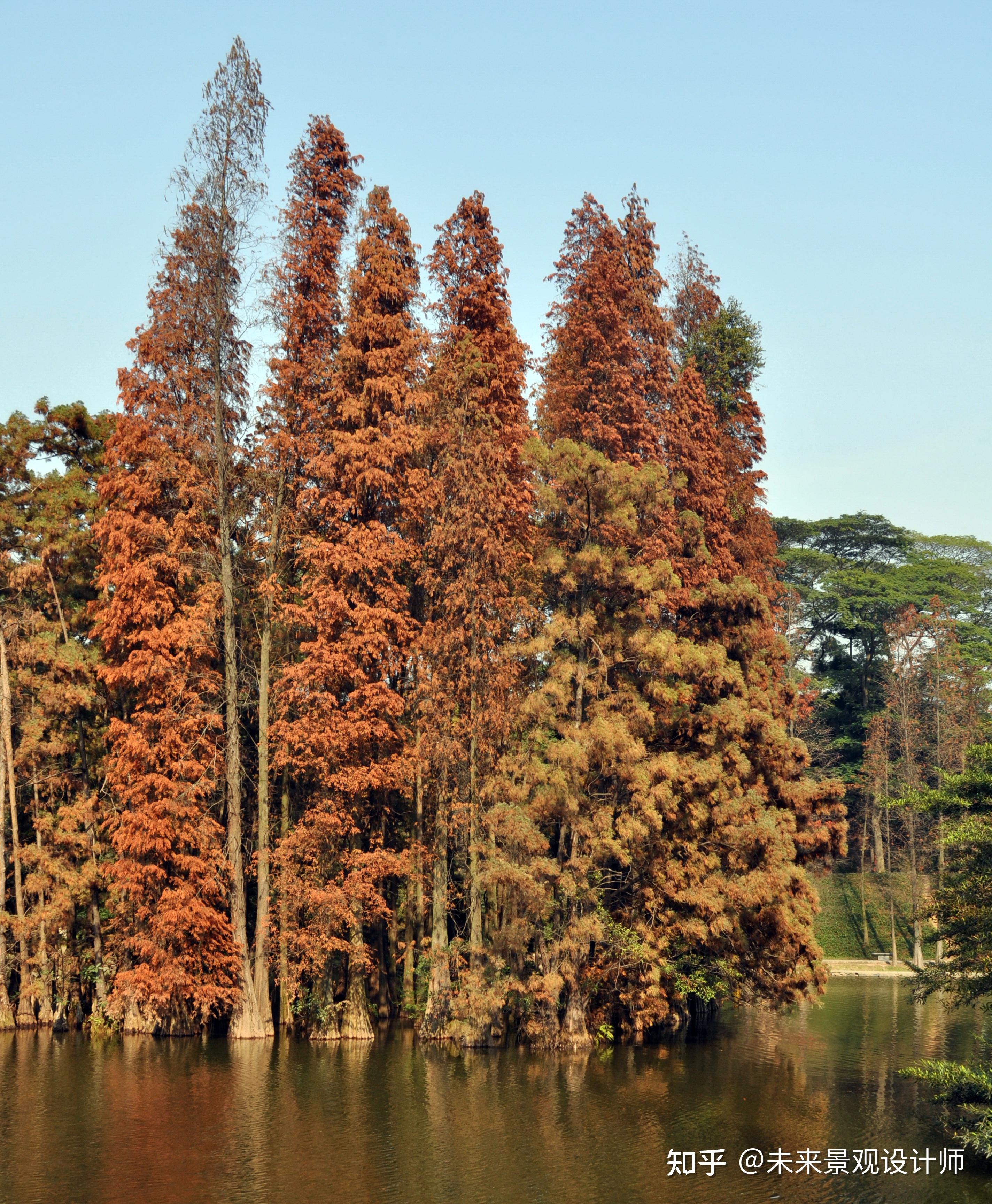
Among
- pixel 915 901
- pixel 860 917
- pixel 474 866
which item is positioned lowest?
pixel 860 917

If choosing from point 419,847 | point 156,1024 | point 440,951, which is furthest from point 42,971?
point 440,951

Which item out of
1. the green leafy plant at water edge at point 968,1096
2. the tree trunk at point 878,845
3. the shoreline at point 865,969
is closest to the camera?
the green leafy plant at water edge at point 968,1096

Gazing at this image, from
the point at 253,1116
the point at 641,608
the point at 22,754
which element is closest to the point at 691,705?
the point at 641,608

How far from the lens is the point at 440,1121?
18.0 meters

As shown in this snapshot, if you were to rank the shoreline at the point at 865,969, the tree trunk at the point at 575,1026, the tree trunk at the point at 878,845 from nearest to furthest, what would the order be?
the tree trunk at the point at 575,1026 → the shoreline at the point at 865,969 → the tree trunk at the point at 878,845

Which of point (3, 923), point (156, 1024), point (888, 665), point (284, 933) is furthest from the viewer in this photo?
point (888, 665)

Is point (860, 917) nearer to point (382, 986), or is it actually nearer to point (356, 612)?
point (382, 986)

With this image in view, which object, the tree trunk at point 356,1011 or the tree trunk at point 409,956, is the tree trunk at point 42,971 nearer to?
the tree trunk at point 356,1011

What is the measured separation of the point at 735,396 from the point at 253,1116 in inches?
941

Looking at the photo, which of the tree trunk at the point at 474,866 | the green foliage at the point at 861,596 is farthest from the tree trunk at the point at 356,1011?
the green foliage at the point at 861,596

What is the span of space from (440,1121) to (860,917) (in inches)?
1548

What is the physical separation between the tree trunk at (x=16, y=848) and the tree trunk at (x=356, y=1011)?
7.31 meters

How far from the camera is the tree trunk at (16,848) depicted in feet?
88.7

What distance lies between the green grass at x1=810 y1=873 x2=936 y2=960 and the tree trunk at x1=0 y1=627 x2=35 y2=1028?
33117 millimetres
